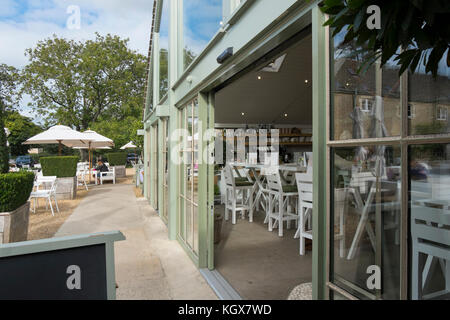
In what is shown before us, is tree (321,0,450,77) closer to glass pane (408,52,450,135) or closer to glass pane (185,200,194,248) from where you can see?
glass pane (408,52,450,135)

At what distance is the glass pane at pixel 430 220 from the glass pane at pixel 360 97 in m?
0.17

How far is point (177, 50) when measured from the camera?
506 centimetres

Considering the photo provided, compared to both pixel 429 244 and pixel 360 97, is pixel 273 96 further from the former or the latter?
pixel 429 244

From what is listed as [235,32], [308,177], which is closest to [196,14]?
[235,32]

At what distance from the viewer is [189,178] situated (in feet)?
14.4

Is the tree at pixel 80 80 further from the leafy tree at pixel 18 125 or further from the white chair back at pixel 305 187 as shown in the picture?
the white chair back at pixel 305 187

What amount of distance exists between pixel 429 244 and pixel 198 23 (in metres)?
3.61

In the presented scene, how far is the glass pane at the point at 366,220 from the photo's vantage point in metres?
1.13

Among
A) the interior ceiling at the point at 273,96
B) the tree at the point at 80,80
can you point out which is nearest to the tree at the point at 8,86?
the tree at the point at 80,80

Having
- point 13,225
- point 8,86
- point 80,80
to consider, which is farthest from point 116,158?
point 13,225

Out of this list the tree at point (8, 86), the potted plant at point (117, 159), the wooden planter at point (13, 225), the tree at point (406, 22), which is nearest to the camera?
the tree at point (406, 22)

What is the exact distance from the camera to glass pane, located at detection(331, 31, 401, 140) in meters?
1.14

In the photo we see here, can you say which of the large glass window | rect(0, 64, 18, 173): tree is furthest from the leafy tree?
the large glass window
